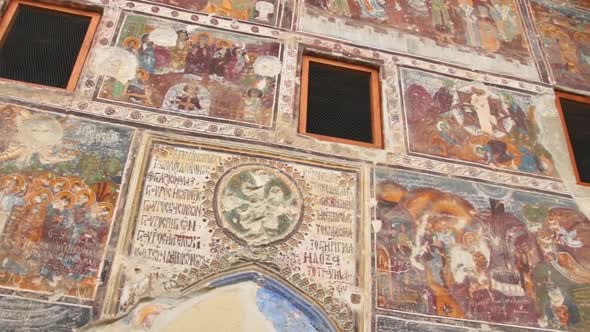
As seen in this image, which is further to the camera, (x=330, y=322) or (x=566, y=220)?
(x=566, y=220)

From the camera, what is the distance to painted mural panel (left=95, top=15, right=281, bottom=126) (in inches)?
242

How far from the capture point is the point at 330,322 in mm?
5227

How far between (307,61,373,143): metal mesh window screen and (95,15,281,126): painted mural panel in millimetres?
477

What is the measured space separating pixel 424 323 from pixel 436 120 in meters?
2.41

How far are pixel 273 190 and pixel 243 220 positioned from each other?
0.43m

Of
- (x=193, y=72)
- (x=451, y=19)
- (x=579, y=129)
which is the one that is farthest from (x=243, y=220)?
(x=579, y=129)

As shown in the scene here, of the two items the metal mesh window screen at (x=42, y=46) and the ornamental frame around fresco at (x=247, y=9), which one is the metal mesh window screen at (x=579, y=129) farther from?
the metal mesh window screen at (x=42, y=46)

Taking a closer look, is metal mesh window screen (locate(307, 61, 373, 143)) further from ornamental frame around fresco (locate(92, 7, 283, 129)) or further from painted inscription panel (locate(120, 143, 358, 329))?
painted inscription panel (locate(120, 143, 358, 329))

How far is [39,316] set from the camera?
4695mm

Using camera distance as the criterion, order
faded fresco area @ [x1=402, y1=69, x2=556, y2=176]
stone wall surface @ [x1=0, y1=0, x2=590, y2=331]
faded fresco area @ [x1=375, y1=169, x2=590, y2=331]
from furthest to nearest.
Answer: faded fresco area @ [x1=402, y1=69, x2=556, y2=176], faded fresco area @ [x1=375, y1=169, x2=590, y2=331], stone wall surface @ [x1=0, y1=0, x2=590, y2=331]

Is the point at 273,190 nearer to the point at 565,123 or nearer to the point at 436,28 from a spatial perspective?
the point at 436,28

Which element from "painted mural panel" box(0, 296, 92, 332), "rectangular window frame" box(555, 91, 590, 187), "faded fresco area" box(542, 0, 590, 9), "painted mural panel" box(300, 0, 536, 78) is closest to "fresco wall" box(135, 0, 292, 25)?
"painted mural panel" box(300, 0, 536, 78)

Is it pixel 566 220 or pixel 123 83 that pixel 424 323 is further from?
pixel 123 83

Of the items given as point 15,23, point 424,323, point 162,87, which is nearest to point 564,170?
point 424,323
